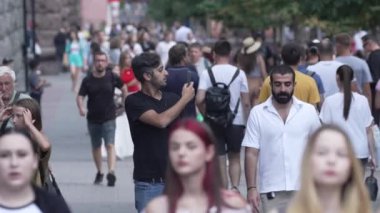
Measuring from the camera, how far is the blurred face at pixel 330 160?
5926 mm

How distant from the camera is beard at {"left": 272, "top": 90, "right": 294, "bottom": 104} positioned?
33.9 ft

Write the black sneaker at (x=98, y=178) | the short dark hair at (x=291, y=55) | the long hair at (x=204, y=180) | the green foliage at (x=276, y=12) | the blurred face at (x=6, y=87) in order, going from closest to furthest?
1. the long hair at (x=204, y=180)
2. the blurred face at (x=6, y=87)
3. the short dark hair at (x=291, y=55)
4. the black sneaker at (x=98, y=178)
5. the green foliage at (x=276, y=12)

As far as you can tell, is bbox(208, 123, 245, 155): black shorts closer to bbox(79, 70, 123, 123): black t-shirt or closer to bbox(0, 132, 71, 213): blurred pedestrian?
bbox(79, 70, 123, 123): black t-shirt

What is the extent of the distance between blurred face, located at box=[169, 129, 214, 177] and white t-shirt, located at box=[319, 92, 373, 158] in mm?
6115

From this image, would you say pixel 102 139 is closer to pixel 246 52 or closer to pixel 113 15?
pixel 246 52

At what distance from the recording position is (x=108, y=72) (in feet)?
55.9

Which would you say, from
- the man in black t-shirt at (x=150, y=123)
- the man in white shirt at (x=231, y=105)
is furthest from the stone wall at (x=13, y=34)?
the man in black t-shirt at (x=150, y=123)

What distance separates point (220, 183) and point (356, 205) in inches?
24.1

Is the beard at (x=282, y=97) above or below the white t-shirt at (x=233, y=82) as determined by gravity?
above

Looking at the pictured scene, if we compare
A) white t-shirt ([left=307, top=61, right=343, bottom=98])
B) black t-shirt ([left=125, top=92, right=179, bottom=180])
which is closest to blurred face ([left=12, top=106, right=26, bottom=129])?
black t-shirt ([left=125, top=92, right=179, bottom=180])

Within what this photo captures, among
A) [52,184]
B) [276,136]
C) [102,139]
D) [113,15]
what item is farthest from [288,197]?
[113,15]

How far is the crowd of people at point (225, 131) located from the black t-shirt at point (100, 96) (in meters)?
0.01

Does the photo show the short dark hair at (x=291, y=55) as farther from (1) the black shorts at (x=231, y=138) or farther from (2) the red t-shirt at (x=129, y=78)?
(2) the red t-shirt at (x=129, y=78)

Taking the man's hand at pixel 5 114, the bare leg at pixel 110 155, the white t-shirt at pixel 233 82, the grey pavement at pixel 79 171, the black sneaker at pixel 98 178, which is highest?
the man's hand at pixel 5 114
